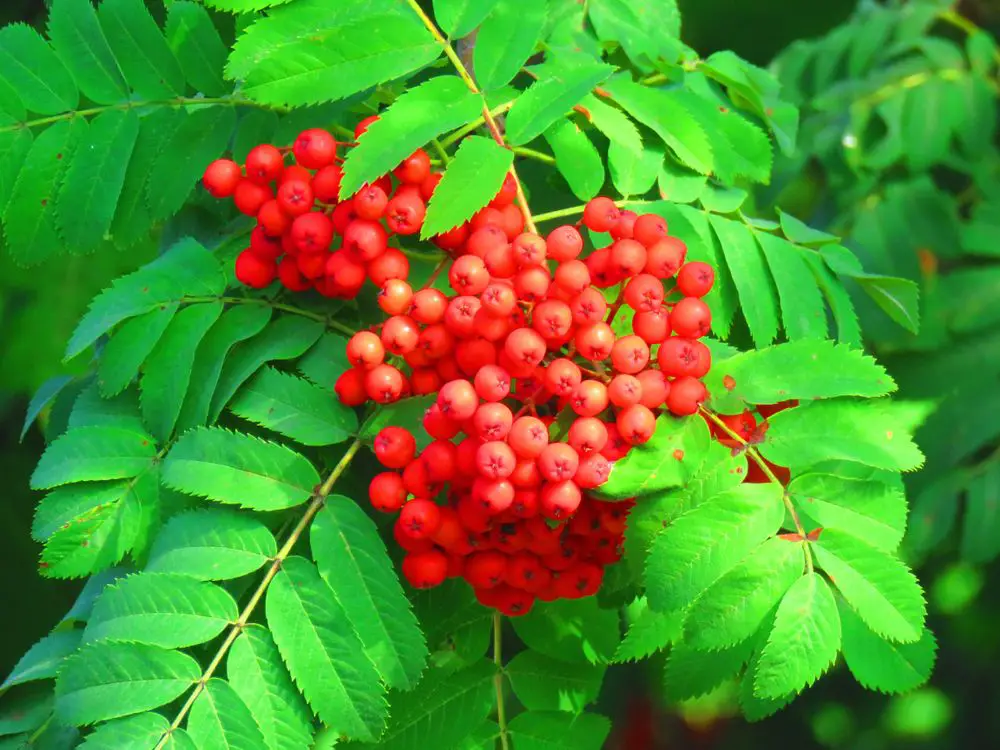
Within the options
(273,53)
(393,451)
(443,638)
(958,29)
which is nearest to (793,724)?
(958,29)

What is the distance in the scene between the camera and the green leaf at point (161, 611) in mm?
1479

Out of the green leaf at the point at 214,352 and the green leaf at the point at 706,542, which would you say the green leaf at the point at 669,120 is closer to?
the green leaf at the point at 706,542

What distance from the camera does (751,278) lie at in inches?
68.7

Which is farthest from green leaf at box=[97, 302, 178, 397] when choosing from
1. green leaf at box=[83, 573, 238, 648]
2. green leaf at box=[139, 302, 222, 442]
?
green leaf at box=[83, 573, 238, 648]

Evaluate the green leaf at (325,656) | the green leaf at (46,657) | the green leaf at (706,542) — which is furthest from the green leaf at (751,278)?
the green leaf at (46,657)

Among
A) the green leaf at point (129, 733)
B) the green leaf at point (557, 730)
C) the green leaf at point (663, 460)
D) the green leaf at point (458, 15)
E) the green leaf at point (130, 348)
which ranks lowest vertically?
the green leaf at point (557, 730)

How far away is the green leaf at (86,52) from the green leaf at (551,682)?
110 centimetres

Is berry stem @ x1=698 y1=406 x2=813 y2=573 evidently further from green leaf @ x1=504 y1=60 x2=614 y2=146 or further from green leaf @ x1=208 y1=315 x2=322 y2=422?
green leaf @ x1=208 y1=315 x2=322 y2=422

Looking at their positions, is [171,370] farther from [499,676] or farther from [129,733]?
[499,676]

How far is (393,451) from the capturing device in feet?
4.96

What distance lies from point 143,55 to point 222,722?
1.02 metres

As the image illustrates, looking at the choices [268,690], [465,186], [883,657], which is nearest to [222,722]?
[268,690]

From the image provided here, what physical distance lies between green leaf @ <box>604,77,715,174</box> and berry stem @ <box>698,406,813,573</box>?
0.42m

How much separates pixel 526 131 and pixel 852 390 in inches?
22.6
